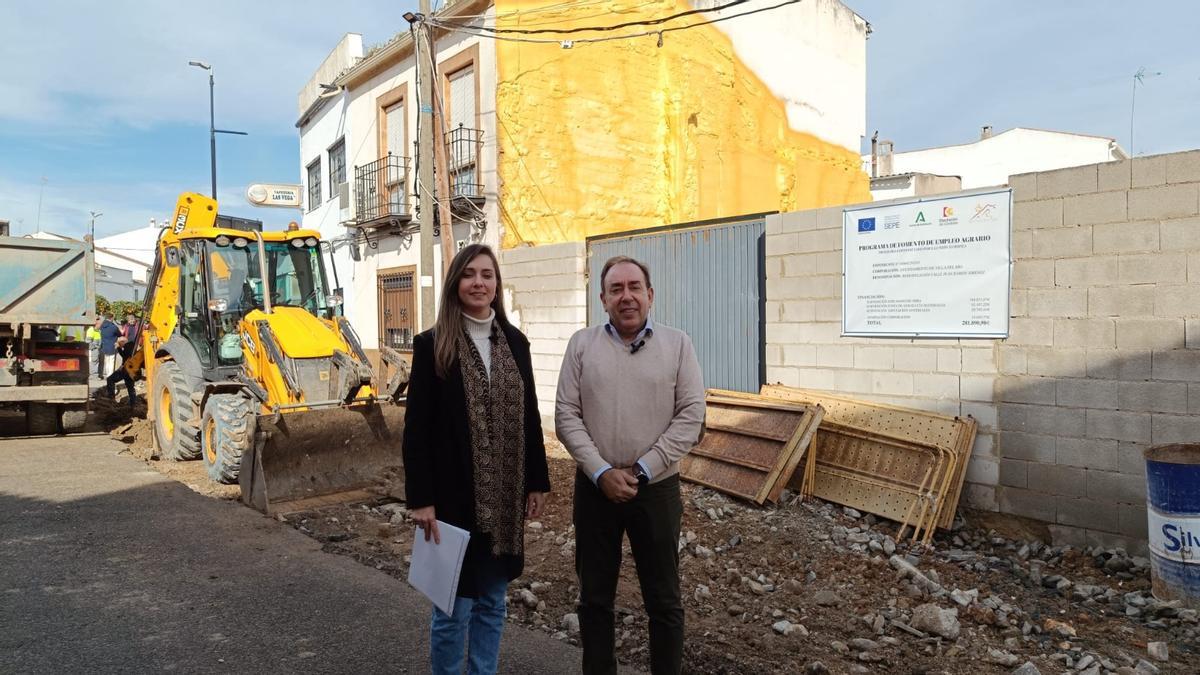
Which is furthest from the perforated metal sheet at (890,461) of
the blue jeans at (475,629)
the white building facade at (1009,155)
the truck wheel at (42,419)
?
the white building facade at (1009,155)

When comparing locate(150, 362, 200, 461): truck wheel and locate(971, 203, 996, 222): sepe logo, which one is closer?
locate(971, 203, 996, 222): sepe logo

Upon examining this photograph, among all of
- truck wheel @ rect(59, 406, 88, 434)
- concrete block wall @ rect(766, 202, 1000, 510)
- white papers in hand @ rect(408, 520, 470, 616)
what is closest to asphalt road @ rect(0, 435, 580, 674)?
white papers in hand @ rect(408, 520, 470, 616)

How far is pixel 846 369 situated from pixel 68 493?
25.0 ft

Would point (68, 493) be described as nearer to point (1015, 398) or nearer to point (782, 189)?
point (1015, 398)

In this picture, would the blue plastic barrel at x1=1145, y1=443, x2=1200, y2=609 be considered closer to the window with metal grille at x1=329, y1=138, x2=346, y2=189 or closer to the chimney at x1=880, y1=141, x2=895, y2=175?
the window with metal grille at x1=329, y1=138, x2=346, y2=189

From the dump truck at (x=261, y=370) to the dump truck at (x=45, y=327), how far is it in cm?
209

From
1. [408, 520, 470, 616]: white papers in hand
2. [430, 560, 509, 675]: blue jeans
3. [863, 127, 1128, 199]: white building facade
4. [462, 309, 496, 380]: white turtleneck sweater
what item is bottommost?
[430, 560, 509, 675]: blue jeans

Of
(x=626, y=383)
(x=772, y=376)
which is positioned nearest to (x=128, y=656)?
(x=626, y=383)

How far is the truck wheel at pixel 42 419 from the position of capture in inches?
456

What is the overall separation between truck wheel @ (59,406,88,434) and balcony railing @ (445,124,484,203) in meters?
6.36

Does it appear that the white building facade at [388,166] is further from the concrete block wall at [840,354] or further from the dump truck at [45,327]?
Result: the concrete block wall at [840,354]

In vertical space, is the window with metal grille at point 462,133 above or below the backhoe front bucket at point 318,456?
above

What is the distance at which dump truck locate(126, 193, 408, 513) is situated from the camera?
713cm

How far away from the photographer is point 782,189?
15359mm
